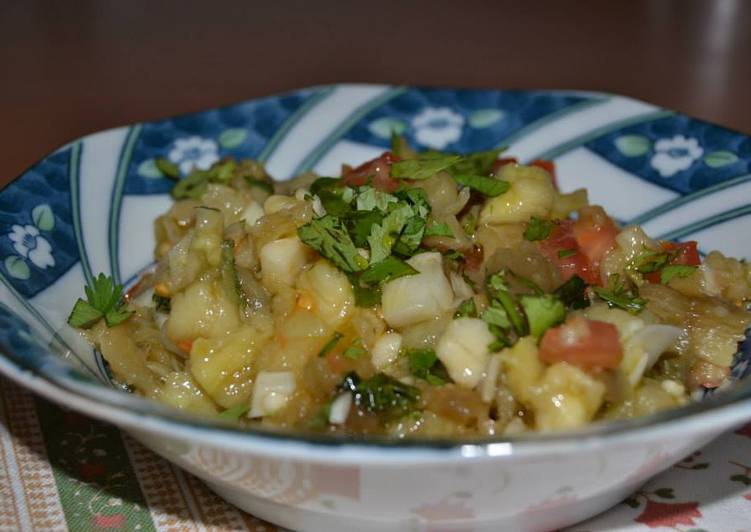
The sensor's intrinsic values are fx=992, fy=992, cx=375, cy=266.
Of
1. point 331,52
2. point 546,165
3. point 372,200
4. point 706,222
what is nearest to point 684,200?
point 706,222

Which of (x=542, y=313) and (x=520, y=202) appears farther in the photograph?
(x=520, y=202)

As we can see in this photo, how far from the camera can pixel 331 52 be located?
5676 millimetres

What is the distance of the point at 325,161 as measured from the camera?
3.38 meters

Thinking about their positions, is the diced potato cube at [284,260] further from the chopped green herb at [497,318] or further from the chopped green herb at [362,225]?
the chopped green herb at [497,318]

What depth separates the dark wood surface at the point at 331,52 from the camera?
16.3 feet

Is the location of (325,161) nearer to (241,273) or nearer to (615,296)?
(241,273)

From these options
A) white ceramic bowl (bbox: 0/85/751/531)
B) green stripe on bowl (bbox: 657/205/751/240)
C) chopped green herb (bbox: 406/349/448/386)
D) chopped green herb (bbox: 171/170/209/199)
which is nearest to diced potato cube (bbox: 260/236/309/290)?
chopped green herb (bbox: 406/349/448/386)

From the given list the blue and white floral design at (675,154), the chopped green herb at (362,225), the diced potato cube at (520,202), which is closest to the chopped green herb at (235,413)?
the chopped green herb at (362,225)

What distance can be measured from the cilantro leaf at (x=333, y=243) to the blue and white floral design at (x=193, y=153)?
1.10 meters

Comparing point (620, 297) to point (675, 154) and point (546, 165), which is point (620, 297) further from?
point (675, 154)

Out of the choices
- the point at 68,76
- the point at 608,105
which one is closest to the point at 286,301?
the point at 608,105

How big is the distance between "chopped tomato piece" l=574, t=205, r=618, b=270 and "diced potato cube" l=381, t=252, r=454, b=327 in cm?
47

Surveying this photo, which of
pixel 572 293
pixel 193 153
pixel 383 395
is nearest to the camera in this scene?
pixel 383 395

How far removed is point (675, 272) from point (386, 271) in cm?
75
